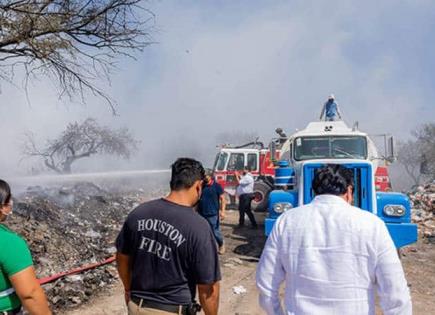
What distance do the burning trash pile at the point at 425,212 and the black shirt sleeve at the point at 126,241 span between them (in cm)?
964

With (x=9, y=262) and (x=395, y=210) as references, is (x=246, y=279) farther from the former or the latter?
(x=9, y=262)

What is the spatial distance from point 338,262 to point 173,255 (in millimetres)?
887

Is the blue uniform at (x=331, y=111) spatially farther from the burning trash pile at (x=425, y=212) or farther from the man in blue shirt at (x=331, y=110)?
the burning trash pile at (x=425, y=212)

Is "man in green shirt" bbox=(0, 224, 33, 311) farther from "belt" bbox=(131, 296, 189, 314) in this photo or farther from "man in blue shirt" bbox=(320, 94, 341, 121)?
"man in blue shirt" bbox=(320, 94, 341, 121)

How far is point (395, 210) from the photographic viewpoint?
669cm

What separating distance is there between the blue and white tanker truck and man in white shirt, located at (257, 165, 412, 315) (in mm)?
4768

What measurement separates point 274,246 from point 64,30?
15.7 feet

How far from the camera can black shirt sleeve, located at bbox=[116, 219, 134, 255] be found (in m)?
2.61

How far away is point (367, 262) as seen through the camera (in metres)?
2.09

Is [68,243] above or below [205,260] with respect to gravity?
below

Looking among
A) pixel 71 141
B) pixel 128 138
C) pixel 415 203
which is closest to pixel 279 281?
pixel 415 203

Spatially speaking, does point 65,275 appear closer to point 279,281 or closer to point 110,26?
point 110,26

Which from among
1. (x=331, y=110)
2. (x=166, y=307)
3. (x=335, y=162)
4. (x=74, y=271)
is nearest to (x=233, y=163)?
(x=331, y=110)

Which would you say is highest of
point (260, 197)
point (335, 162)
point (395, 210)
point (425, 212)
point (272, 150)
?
point (272, 150)
